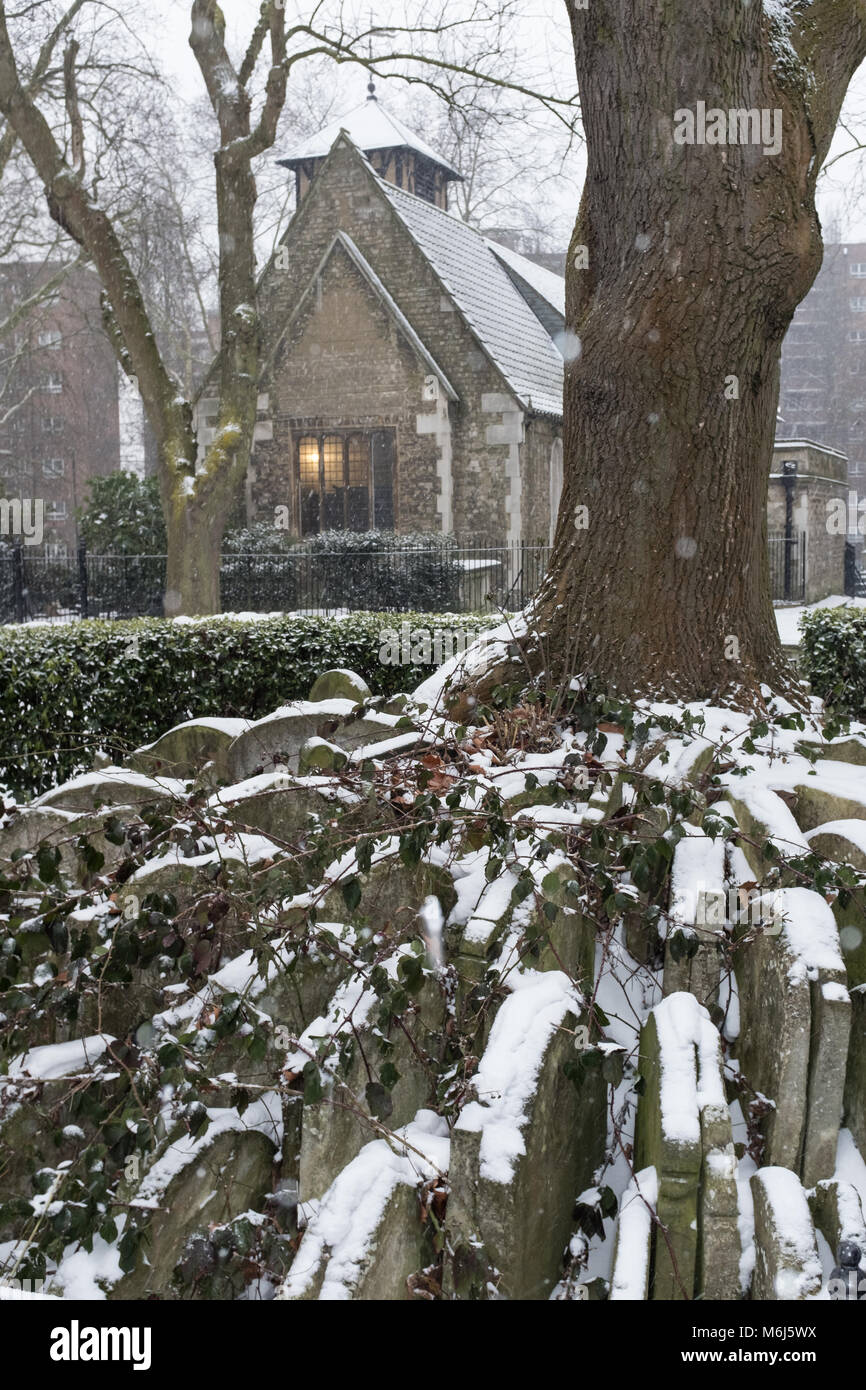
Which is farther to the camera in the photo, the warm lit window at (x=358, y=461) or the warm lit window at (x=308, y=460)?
the warm lit window at (x=308, y=460)

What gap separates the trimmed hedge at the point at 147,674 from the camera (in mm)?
7969

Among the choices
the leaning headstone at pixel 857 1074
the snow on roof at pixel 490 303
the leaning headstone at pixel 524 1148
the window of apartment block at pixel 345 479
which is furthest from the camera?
the window of apartment block at pixel 345 479

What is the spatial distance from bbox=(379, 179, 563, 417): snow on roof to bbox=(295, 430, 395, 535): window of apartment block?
303 centimetres

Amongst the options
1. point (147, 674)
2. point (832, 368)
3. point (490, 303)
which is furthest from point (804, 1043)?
point (832, 368)

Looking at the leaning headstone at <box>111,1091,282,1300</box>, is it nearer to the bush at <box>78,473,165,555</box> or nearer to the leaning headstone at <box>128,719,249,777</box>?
A: the leaning headstone at <box>128,719,249,777</box>

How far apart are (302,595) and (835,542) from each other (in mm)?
12659

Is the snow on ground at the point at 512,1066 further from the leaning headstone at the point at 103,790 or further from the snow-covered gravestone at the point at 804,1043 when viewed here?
the leaning headstone at the point at 103,790

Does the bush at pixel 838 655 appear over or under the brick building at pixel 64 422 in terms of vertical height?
under

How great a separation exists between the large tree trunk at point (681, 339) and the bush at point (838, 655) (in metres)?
2.72

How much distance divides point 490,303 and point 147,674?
19463 millimetres

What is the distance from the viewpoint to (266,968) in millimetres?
3303

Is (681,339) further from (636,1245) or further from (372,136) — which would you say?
(372,136)

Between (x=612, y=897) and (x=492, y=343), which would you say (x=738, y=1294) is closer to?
(x=612, y=897)

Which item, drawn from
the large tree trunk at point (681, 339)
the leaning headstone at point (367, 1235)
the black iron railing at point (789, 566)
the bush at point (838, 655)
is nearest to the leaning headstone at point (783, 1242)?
the leaning headstone at point (367, 1235)
